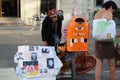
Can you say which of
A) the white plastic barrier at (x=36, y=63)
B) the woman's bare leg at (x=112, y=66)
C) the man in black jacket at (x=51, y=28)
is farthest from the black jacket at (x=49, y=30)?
the woman's bare leg at (x=112, y=66)

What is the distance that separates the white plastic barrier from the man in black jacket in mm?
792

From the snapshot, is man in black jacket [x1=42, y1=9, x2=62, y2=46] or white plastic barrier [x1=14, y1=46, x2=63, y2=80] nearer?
white plastic barrier [x1=14, y1=46, x2=63, y2=80]

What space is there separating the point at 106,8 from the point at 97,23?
387mm

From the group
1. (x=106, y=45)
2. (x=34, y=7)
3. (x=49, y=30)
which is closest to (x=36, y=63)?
(x=49, y=30)

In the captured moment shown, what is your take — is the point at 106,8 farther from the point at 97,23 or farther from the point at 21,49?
the point at 21,49

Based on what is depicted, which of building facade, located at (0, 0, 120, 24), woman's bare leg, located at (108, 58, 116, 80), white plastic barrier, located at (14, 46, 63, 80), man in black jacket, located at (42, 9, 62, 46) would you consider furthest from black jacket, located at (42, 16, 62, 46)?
building facade, located at (0, 0, 120, 24)

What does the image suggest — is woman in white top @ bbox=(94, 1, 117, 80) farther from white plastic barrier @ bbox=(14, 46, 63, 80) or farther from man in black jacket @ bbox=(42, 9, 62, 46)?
man in black jacket @ bbox=(42, 9, 62, 46)

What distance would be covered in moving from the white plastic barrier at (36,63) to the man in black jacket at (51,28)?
79cm

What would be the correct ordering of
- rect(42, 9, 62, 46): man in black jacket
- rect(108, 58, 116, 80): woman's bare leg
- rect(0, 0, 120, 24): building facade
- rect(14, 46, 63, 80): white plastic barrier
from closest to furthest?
1. rect(14, 46, 63, 80): white plastic barrier
2. rect(108, 58, 116, 80): woman's bare leg
3. rect(42, 9, 62, 46): man in black jacket
4. rect(0, 0, 120, 24): building facade

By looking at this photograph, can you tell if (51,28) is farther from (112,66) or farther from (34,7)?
(34,7)

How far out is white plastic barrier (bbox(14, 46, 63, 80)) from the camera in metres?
7.70

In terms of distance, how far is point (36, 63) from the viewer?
25.6 ft

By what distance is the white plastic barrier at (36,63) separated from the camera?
7.70m

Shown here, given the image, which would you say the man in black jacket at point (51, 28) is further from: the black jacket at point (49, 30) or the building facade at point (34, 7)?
the building facade at point (34, 7)
